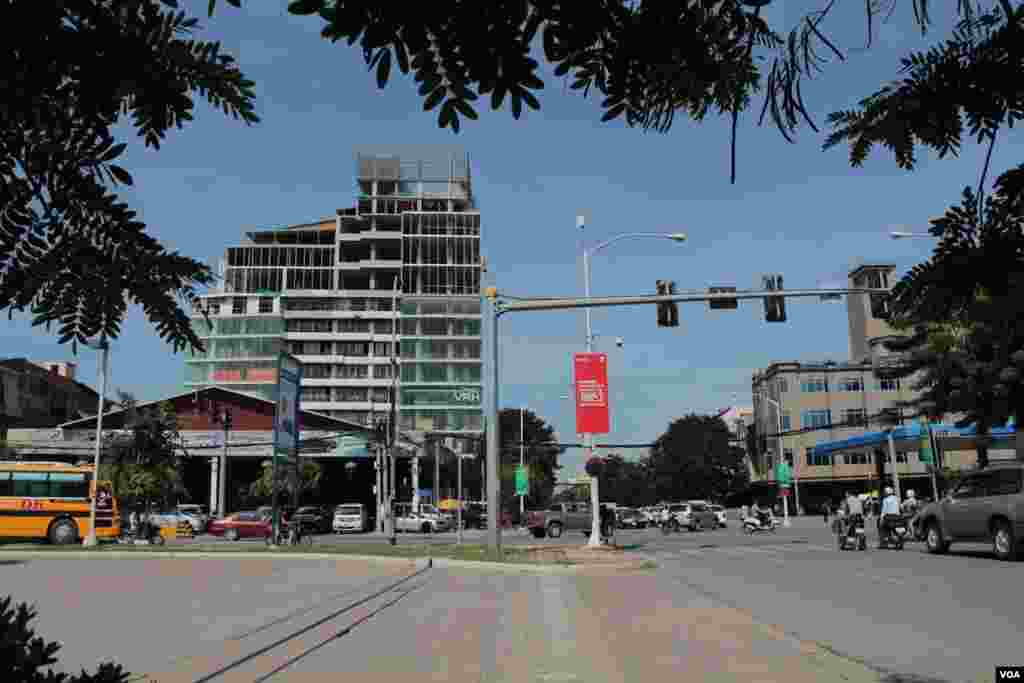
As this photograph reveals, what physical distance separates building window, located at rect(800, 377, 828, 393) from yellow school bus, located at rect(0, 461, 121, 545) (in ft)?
211

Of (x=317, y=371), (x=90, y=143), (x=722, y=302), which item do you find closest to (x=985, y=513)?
(x=722, y=302)

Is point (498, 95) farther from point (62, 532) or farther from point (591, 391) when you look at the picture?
point (62, 532)

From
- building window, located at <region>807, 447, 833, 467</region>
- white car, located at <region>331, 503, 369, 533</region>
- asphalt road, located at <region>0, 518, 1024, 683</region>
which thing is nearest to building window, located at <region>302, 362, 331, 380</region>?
white car, located at <region>331, 503, 369, 533</region>

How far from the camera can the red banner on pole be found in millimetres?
24984

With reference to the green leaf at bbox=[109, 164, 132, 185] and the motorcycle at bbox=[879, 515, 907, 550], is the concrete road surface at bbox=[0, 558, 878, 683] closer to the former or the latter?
the green leaf at bbox=[109, 164, 132, 185]

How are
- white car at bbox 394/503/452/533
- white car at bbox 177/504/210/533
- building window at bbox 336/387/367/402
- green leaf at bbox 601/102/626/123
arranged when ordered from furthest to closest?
building window at bbox 336/387/367/402 < white car at bbox 394/503/452/533 < white car at bbox 177/504/210/533 < green leaf at bbox 601/102/626/123

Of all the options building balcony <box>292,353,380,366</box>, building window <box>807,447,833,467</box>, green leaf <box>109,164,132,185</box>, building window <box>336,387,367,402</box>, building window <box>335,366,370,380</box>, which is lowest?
green leaf <box>109,164,132,185</box>

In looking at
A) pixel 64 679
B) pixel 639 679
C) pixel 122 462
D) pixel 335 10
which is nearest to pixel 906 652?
pixel 639 679

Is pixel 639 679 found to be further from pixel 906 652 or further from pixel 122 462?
pixel 122 462

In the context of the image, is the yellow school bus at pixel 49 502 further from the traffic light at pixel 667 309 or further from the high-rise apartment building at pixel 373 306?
the high-rise apartment building at pixel 373 306

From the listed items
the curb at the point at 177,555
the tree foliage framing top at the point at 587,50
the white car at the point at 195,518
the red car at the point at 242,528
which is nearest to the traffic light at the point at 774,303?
the curb at the point at 177,555

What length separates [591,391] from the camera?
25.2 metres

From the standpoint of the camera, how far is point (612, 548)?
27.3 meters

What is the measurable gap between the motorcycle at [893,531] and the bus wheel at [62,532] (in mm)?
27373
